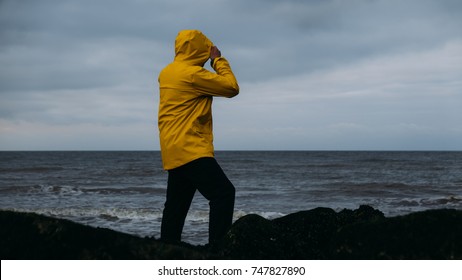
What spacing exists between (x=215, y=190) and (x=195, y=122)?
21.6 inches

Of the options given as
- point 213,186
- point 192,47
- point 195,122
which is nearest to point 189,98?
point 195,122

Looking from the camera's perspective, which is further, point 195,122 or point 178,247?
point 195,122

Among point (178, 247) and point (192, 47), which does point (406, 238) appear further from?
point (192, 47)

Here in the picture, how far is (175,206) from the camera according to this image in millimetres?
3887

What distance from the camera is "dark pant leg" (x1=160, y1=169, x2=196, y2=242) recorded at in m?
3.83

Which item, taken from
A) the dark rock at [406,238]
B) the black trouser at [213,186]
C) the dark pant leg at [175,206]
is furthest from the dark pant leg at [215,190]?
the dark rock at [406,238]

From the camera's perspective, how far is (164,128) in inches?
145

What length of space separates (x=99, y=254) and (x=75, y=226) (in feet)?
0.84

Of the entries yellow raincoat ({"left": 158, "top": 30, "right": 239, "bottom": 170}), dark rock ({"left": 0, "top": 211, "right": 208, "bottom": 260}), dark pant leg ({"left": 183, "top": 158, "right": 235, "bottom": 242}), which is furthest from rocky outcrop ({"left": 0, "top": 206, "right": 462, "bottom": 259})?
yellow raincoat ({"left": 158, "top": 30, "right": 239, "bottom": 170})

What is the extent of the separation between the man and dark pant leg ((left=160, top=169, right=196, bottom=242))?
37mm

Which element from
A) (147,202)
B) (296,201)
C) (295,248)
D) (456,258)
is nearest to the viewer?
(456,258)

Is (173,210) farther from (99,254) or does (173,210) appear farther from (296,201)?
(296,201)

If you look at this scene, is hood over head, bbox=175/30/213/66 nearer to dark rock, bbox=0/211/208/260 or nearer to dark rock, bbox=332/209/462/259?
dark rock, bbox=0/211/208/260
